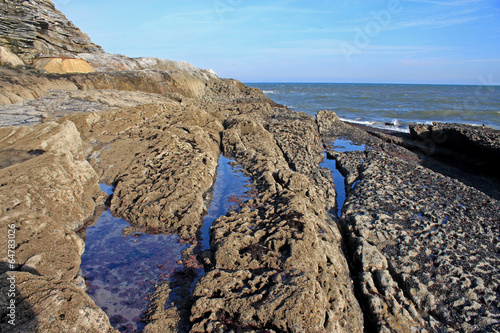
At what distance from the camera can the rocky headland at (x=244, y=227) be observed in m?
3.04

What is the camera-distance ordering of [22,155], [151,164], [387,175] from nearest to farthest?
[22,155] → [151,164] → [387,175]

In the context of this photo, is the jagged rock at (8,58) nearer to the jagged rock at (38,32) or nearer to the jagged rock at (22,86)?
the jagged rock at (38,32)

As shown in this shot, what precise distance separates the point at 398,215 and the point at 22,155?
8.42 m

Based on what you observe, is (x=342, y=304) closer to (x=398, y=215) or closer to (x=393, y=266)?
(x=393, y=266)

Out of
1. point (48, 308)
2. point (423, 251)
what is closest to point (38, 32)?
point (48, 308)

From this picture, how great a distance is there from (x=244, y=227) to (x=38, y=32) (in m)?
25.8

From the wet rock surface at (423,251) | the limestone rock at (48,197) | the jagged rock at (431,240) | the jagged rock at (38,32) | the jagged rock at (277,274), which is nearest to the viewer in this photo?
the jagged rock at (277,274)

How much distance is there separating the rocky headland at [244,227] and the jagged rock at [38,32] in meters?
10.1

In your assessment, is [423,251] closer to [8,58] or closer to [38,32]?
[8,58]

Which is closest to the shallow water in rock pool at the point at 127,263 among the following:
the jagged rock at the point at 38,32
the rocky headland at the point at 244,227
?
the rocky headland at the point at 244,227

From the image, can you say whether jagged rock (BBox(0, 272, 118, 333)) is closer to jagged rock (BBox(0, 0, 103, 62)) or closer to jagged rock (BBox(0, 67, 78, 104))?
jagged rock (BBox(0, 67, 78, 104))

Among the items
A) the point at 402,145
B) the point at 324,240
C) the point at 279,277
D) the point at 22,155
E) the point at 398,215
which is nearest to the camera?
the point at 279,277

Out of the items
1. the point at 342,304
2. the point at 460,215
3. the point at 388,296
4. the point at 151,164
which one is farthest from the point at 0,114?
the point at 460,215

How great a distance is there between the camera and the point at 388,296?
402cm
